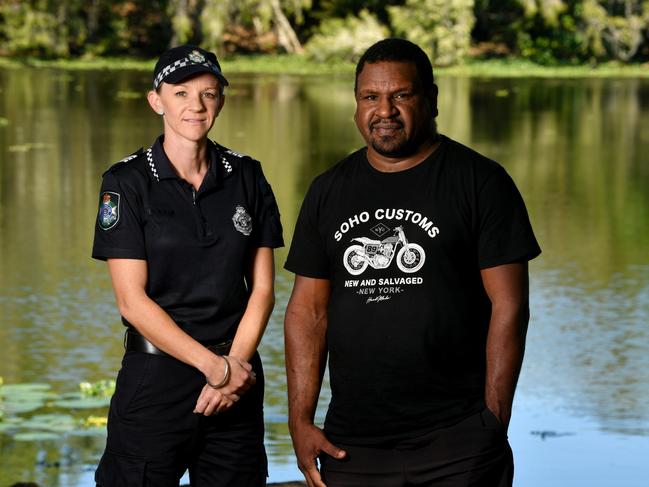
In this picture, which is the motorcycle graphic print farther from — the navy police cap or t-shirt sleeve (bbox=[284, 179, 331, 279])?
the navy police cap

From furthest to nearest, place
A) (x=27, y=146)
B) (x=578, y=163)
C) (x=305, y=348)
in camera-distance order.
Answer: (x=27, y=146), (x=578, y=163), (x=305, y=348)

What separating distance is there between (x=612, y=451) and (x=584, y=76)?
34102mm

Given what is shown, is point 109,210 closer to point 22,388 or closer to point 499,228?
point 499,228

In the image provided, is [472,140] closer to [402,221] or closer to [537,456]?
[537,456]

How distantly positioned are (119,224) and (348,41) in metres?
38.9

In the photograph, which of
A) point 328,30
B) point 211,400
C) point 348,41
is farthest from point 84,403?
point 328,30

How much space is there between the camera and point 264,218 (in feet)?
12.7

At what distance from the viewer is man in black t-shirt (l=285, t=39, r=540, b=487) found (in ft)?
10.8

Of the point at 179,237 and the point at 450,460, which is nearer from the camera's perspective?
the point at 450,460

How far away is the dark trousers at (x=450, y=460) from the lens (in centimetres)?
331

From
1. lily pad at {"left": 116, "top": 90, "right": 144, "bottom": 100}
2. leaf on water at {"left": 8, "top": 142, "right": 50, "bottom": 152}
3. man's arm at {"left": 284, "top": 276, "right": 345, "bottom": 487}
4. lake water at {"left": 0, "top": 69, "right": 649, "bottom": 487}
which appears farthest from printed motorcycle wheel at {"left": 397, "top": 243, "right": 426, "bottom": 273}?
lily pad at {"left": 116, "top": 90, "right": 144, "bottom": 100}

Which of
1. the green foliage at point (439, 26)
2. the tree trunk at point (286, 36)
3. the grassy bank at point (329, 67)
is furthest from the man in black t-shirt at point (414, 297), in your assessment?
the tree trunk at point (286, 36)

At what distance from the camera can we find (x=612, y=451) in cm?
652

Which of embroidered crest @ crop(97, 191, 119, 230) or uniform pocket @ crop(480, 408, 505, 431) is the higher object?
embroidered crest @ crop(97, 191, 119, 230)
